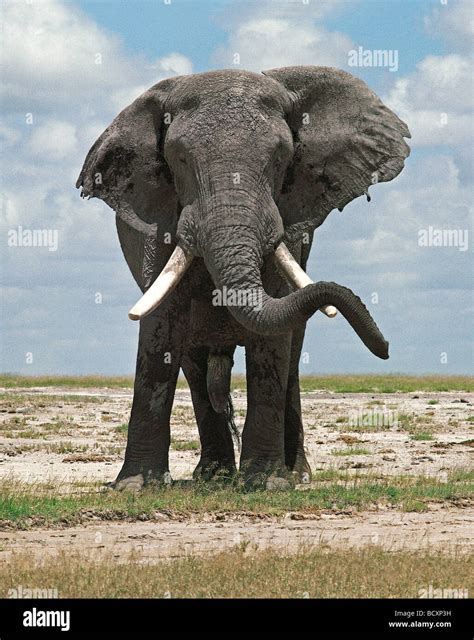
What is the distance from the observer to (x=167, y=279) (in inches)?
603

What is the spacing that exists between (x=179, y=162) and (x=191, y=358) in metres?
3.09

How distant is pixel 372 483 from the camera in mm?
17109

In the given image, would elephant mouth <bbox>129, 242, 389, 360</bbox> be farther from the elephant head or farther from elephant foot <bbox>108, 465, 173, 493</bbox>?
elephant foot <bbox>108, 465, 173, 493</bbox>

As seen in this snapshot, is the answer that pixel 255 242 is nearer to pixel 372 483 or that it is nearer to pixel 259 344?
pixel 259 344

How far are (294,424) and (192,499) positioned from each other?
3.97m

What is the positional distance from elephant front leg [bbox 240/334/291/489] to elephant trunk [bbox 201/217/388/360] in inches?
48.4

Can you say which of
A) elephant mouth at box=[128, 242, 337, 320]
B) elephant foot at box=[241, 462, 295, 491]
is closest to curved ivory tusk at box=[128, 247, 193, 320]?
elephant mouth at box=[128, 242, 337, 320]

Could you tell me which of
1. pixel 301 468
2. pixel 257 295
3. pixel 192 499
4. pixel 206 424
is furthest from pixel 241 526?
pixel 301 468

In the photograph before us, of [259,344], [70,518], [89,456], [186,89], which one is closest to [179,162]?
[186,89]

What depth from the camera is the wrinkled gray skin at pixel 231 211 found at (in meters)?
14.9

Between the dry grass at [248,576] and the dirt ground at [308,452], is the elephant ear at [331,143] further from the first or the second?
the dry grass at [248,576]

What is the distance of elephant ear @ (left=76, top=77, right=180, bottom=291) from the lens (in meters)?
16.3
